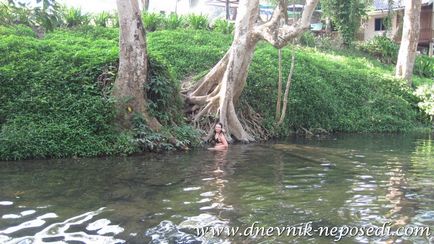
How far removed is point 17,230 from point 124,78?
748 centimetres

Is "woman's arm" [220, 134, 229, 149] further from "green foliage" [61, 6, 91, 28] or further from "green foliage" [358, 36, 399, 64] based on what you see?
"green foliage" [358, 36, 399, 64]

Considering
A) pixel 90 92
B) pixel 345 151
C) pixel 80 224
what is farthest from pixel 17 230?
pixel 345 151

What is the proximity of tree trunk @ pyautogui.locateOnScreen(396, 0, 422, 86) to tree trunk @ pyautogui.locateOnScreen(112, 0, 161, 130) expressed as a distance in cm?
1576

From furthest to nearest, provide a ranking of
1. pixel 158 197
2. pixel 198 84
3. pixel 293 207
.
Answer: pixel 198 84, pixel 158 197, pixel 293 207

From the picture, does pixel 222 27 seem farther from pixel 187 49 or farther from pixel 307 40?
pixel 187 49

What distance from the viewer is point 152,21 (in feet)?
83.5

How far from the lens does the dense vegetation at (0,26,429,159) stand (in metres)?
12.1

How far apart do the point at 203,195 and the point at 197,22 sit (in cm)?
1992

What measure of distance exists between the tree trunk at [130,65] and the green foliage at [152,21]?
39.7 feet

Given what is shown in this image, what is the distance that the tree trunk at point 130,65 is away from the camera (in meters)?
13.0

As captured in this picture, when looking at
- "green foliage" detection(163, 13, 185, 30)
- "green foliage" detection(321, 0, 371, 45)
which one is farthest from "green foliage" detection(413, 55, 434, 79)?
"green foliage" detection(163, 13, 185, 30)

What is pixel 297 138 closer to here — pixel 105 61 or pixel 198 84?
pixel 198 84

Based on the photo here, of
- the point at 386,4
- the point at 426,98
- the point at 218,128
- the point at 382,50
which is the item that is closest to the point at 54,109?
the point at 218,128

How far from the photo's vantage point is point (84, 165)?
10906 millimetres
